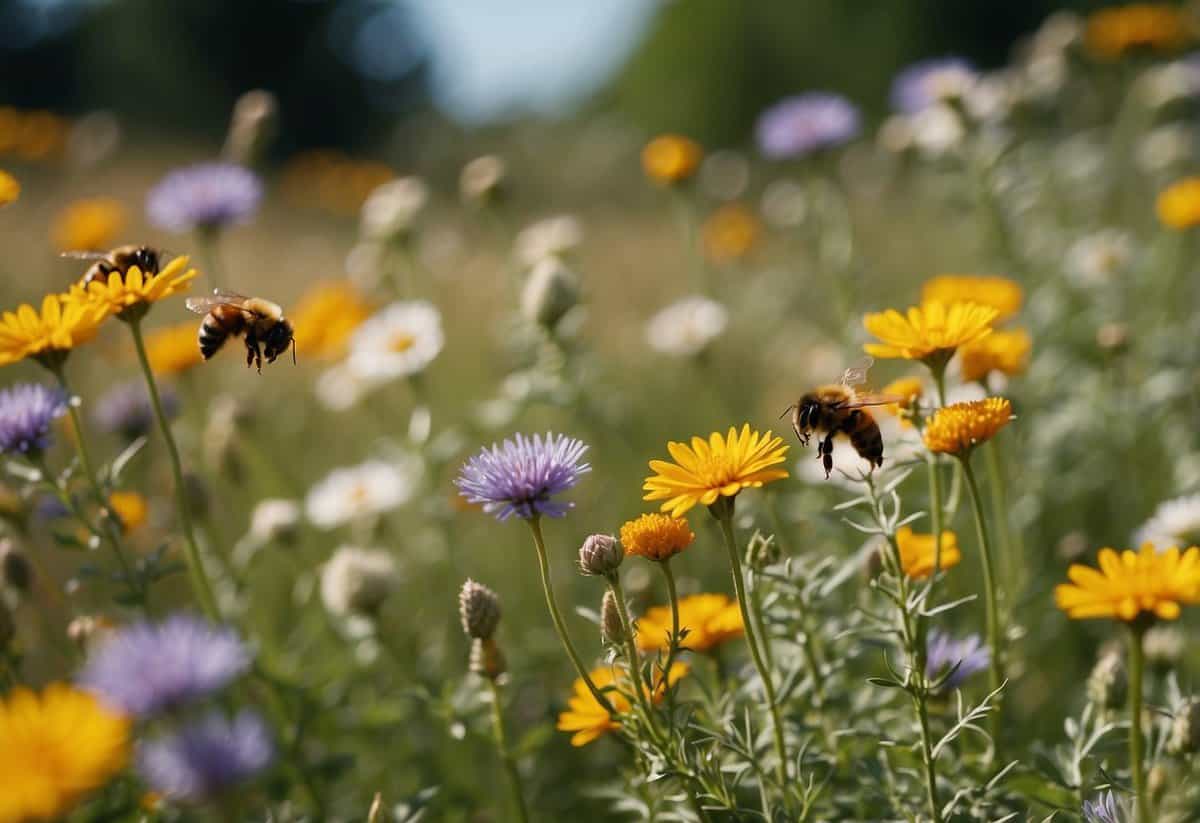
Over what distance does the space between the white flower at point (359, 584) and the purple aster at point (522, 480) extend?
1168 mm

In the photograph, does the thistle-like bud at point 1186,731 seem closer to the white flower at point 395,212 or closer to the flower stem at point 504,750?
the flower stem at point 504,750

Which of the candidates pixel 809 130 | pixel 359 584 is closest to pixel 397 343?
pixel 359 584

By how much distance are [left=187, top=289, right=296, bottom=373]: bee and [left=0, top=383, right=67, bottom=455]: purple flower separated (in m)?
0.42

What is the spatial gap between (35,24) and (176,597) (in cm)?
2593

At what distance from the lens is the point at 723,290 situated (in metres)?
7.55

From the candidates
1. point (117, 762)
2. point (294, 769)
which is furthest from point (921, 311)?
point (294, 769)

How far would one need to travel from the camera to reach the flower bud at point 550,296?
3428 millimetres

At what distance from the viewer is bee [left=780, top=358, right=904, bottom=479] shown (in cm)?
214

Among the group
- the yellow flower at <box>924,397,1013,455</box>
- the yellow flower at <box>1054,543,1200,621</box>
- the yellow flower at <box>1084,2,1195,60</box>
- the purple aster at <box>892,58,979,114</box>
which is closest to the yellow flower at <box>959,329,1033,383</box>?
the yellow flower at <box>924,397,1013,455</box>

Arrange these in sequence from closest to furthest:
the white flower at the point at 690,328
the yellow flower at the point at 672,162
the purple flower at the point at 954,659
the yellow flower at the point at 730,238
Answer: the purple flower at the point at 954,659, the white flower at the point at 690,328, the yellow flower at the point at 672,162, the yellow flower at the point at 730,238

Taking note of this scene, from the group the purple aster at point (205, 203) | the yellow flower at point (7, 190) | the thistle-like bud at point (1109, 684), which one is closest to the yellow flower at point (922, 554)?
the thistle-like bud at point (1109, 684)

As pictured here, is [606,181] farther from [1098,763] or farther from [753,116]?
[1098,763]

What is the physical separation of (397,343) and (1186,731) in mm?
2491

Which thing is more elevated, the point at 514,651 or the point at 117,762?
the point at 514,651
